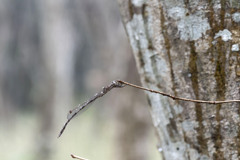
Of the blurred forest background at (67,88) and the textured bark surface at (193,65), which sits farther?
the blurred forest background at (67,88)

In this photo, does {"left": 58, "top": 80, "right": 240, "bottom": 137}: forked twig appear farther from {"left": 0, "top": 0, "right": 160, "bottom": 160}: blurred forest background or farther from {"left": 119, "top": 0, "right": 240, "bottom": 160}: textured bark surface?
{"left": 0, "top": 0, "right": 160, "bottom": 160}: blurred forest background

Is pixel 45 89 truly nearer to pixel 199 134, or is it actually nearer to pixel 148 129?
pixel 148 129

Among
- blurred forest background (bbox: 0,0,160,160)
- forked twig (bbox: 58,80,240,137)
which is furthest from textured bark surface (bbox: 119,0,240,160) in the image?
blurred forest background (bbox: 0,0,160,160)

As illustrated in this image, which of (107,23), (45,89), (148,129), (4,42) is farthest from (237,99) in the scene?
(4,42)

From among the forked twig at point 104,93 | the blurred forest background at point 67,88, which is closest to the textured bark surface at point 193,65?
the forked twig at point 104,93

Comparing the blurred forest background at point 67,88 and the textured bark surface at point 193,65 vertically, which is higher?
the textured bark surface at point 193,65

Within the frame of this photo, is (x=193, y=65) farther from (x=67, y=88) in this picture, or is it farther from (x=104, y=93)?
(x=67, y=88)

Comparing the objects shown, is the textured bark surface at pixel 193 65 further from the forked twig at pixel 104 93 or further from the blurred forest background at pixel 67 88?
the blurred forest background at pixel 67 88
